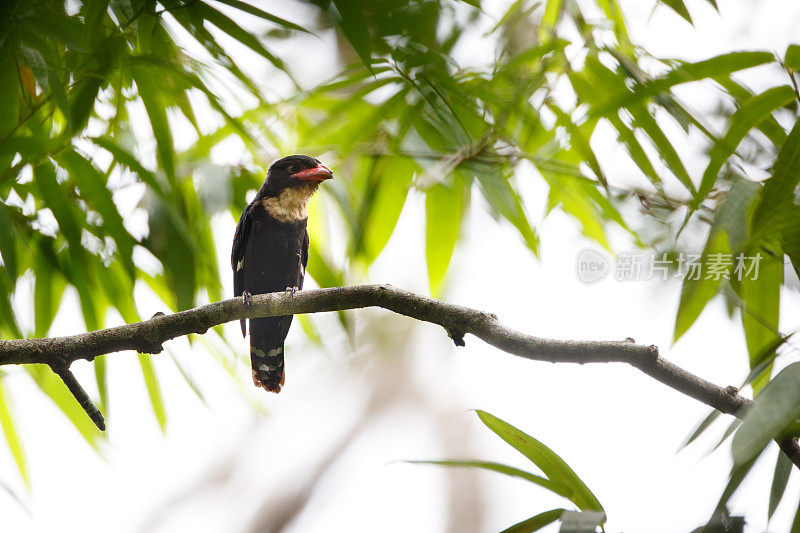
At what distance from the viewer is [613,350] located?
150 centimetres

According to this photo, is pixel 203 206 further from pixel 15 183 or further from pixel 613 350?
pixel 613 350

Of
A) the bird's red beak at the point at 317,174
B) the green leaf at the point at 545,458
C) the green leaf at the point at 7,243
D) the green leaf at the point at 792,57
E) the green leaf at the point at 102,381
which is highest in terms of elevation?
the bird's red beak at the point at 317,174

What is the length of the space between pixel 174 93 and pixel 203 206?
0.39 m

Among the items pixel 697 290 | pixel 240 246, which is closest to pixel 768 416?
pixel 697 290

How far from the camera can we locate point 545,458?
149 centimetres

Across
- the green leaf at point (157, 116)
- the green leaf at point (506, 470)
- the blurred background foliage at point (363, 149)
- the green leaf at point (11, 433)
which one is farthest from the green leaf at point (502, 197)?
the green leaf at point (11, 433)

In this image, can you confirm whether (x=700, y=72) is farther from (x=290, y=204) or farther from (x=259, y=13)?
(x=290, y=204)

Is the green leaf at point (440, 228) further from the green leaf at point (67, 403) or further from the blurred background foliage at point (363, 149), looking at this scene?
the green leaf at point (67, 403)

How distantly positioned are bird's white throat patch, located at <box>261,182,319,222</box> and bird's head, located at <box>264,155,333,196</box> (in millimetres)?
11

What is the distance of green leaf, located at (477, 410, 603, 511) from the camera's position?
4.76 feet

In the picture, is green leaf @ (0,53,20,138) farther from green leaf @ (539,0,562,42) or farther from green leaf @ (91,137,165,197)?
green leaf @ (539,0,562,42)

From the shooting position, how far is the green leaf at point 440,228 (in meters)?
2.81

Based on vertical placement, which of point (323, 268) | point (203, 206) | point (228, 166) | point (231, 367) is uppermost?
point (228, 166)

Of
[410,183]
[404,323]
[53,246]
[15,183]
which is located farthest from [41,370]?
[404,323]
